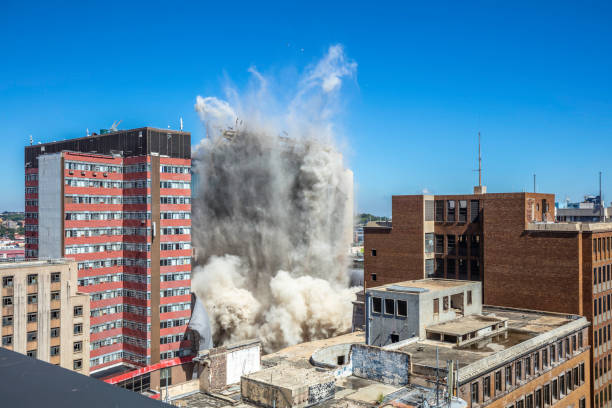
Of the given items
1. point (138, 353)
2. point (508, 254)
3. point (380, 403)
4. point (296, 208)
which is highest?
point (296, 208)

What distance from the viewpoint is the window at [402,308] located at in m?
42.8

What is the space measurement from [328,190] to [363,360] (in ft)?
175

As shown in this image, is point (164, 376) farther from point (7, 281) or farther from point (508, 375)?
point (508, 375)

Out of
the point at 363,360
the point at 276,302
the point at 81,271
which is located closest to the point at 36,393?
the point at 363,360

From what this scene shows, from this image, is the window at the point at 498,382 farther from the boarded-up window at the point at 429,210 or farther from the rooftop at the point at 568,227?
the boarded-up window at the point at 429,210

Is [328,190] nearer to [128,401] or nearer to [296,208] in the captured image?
[296,208]

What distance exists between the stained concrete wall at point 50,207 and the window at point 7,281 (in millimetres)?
16353

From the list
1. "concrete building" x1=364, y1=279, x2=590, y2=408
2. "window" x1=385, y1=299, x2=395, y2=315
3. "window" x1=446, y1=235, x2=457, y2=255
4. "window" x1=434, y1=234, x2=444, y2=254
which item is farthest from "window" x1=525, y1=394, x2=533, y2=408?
"window" x1=434, y1=234, x2=444, y2=254

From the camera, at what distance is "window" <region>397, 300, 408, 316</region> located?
141 ft

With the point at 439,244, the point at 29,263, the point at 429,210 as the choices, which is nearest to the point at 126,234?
the point at 29,263

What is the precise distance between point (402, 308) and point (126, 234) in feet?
145

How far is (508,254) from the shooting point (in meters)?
57.5

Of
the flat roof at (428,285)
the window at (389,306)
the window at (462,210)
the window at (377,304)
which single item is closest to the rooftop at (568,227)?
the window at (462,210)

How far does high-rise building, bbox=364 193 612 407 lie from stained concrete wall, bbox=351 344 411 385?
83.8 ft
